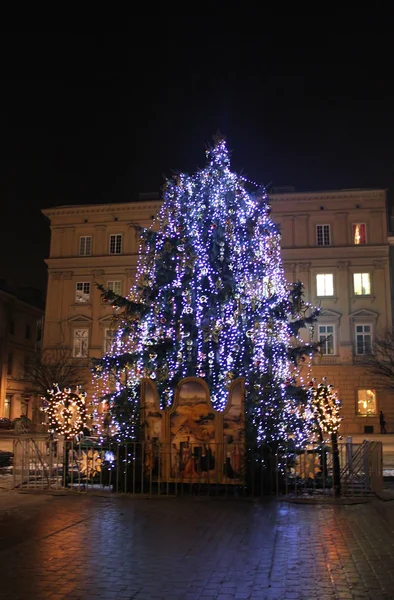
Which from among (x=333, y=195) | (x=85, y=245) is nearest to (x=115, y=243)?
(x=85, y=245)

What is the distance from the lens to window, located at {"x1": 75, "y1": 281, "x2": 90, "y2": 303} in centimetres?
5172

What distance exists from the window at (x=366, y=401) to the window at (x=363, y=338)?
118 inches

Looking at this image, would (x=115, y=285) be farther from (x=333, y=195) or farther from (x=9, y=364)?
(x=333, y=195)

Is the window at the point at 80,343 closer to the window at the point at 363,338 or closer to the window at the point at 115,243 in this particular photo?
the window at the point at 115,243

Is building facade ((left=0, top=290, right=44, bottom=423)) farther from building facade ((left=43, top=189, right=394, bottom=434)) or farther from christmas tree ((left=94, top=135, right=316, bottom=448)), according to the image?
christmas tree ((left=94, top=135, right=316, bottom=448))

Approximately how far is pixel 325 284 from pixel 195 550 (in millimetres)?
41583

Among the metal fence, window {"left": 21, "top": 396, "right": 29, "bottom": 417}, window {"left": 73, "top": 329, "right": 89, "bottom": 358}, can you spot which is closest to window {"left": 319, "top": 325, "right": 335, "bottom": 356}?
window {"left": 73, "top": 329, "right": 89, "bottom": 358}

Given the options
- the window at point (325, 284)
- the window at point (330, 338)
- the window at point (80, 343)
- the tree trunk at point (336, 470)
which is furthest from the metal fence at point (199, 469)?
the window at point (80, 343)

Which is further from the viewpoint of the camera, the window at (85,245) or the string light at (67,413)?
the window at (85,245)

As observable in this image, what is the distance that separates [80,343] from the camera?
5062cm

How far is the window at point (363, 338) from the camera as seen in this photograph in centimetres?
4659

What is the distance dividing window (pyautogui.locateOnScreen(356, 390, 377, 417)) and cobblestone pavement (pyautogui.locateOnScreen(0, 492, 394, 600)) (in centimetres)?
3520

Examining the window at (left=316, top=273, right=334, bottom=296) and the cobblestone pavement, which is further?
the window at (left=316, top=273, right=334, bottom=296)

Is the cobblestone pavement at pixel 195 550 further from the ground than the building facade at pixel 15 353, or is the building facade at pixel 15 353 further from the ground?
the building facade at pixel 15 353
